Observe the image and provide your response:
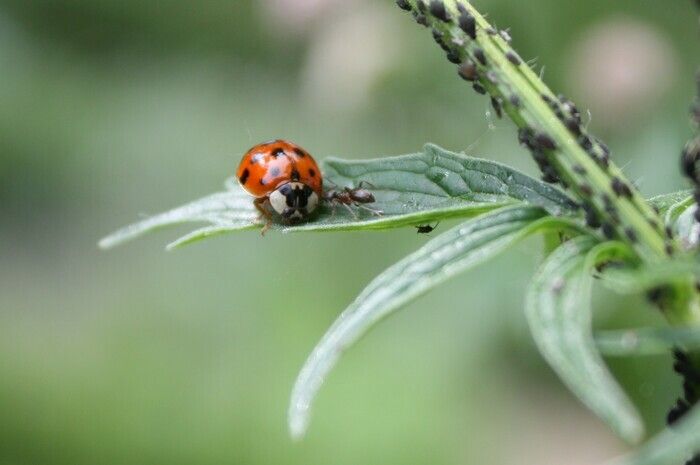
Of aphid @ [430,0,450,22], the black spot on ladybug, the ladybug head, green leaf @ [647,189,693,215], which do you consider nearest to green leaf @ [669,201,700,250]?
green leaf @ [647,189,693,215]

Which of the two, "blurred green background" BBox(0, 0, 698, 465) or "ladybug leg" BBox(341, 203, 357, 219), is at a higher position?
"blurred green background" BBox(0, 0, 698, 465)

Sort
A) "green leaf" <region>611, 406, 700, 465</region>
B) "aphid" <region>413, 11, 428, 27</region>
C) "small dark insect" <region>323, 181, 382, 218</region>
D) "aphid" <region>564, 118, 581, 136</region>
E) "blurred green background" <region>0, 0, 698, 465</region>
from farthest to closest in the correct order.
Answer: "blurred green background" <region>0, 0, 698, 465</region>
"small dark insect" <region>323, 181, 382, 218</region>
"aphid" <region>413, 11, 428, 27</region>
"aphid" <region>564, 118, 581, 136</region>
"green leaf" <region>611, 406, 700, 465</region>

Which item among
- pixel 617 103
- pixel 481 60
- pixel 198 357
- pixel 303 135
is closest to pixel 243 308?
pixel 198 357

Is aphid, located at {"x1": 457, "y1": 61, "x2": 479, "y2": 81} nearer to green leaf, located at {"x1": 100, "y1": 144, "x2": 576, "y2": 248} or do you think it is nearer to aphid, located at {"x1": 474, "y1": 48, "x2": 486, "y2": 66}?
aphid, located at {"x1": 474, "y1": 48, "x2": 486, "y2": 66}

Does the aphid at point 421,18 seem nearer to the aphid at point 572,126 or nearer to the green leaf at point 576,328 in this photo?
the aphid at point 572,126

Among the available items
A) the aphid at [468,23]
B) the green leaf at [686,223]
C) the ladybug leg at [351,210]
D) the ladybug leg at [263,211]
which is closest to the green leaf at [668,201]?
the green leaf at [686,223]

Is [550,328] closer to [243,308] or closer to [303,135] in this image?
[243,308]
